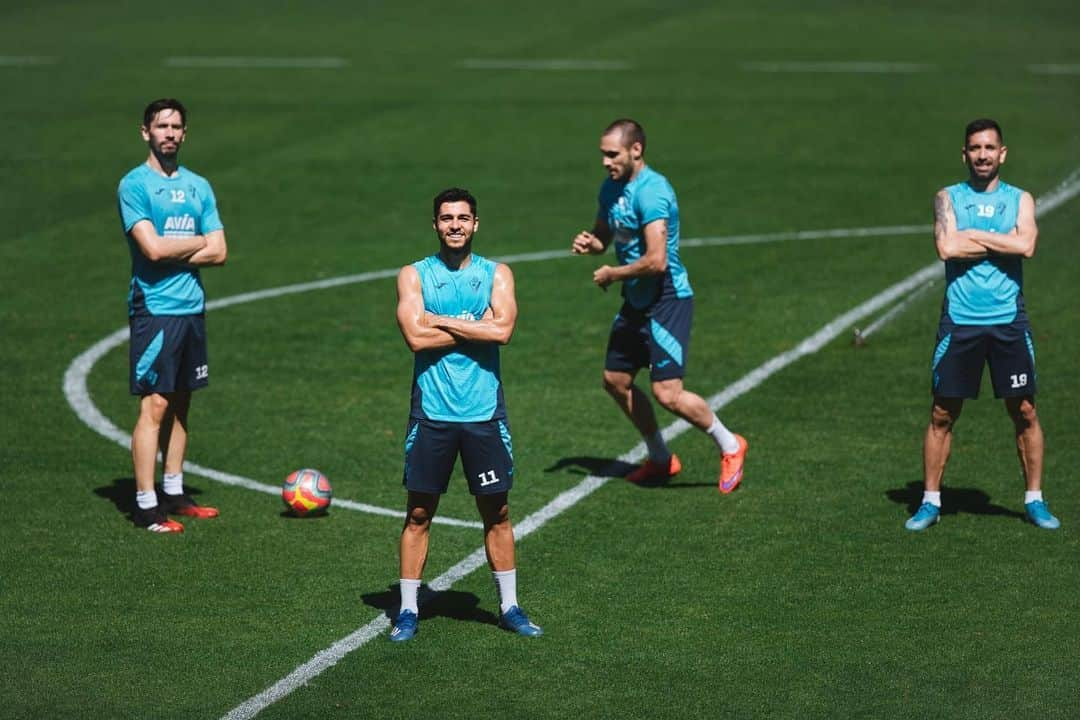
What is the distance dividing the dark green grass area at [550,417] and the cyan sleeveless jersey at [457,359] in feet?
4.24

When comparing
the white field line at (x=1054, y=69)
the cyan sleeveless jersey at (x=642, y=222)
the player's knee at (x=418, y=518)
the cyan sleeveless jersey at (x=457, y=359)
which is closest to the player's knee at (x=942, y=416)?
the cyan sleeveless jersey at (x=642, y=222)

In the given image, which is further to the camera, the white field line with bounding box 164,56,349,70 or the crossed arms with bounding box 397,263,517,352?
the white field line with bounding box 164,56,349,70

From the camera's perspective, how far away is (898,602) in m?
10.1

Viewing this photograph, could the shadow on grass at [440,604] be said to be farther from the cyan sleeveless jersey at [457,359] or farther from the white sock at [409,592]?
the cyan sleeveless jersey at [457,359]

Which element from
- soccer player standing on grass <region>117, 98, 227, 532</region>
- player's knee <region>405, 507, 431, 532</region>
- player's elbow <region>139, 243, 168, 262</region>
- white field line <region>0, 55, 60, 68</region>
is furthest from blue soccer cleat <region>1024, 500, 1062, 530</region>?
white field line <region>0, 55, 60, 68</region>

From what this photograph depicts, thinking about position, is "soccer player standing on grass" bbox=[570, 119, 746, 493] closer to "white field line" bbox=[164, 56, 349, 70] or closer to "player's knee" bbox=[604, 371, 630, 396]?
"player's knee" bbox=[604, 371, 630, 396]

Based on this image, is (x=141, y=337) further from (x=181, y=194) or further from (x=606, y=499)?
(x=606, y=499)

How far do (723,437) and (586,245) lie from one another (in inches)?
69.6

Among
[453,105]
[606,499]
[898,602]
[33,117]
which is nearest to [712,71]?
[453,105]

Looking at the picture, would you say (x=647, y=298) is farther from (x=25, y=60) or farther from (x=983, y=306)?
(x=25, y=60)

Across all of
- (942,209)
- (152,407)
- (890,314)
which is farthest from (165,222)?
(890,314)

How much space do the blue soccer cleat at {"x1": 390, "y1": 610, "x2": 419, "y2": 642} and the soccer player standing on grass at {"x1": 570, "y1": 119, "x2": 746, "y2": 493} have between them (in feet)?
10.1

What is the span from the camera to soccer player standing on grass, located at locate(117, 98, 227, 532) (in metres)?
11.6

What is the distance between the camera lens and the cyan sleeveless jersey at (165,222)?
11625 millimetres
